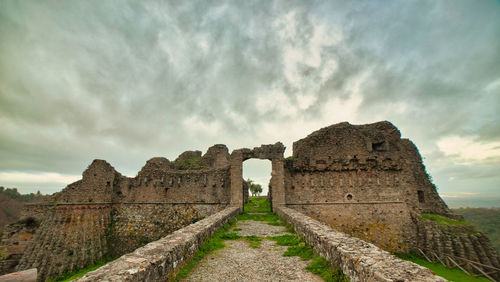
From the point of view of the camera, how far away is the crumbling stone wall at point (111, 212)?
49.4ft

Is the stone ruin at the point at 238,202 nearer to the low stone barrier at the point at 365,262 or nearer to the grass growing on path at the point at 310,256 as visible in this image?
the grass growing on path at the point at 310,256

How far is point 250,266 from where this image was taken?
533 cm

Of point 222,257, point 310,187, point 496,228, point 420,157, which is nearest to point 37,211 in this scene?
point 222,257

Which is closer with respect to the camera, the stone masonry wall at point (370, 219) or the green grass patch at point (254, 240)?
the green grass patch at point (254, 240)

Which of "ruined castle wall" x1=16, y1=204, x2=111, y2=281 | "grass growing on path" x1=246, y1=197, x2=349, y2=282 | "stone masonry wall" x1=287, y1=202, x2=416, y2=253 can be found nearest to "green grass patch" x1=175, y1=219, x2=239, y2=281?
"grass growing on path" x1=246, y1=197, x2=349, y2=282

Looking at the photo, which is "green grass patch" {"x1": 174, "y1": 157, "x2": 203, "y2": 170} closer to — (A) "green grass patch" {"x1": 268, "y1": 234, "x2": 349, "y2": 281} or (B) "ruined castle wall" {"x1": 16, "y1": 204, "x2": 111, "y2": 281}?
(B) "ruined castle wall" {"x1": 16, "y1": 204, "x2": 111, "y2": 281}

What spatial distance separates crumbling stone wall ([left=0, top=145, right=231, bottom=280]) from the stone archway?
142 cm

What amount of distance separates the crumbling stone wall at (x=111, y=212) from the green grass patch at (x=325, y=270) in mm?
12297

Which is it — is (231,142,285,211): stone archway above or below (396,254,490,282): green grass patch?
above

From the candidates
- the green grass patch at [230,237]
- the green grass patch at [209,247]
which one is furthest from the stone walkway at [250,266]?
the green grass patch at [230,237]

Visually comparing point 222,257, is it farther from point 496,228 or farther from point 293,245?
point 496,228

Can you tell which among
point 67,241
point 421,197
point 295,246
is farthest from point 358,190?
point 67,241

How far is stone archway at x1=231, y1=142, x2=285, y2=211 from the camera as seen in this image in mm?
15703

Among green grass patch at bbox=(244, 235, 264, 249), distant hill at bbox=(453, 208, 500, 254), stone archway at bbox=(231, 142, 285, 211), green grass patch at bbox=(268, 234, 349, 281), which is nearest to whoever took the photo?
green grass patch at bbox=(268, 234, 349, 281)
